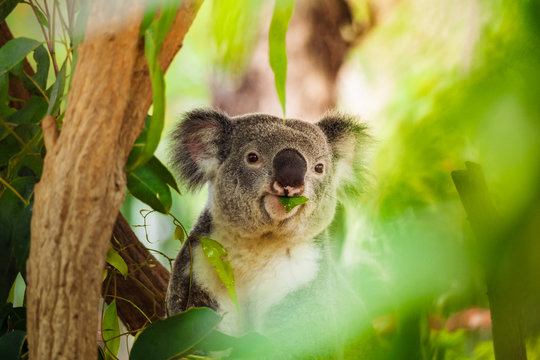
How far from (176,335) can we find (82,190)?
365 millimetres

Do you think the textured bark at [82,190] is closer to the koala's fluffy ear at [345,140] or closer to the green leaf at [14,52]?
the green leaf at [14,52]

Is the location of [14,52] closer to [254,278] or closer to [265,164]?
[265,164]

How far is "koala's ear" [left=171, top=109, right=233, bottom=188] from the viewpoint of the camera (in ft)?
4.59

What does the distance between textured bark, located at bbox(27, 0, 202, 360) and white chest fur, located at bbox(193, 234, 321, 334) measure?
0.58m

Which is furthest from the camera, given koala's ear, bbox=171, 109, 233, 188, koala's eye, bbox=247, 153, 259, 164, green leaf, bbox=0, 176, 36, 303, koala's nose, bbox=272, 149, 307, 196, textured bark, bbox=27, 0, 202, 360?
koala's ear, bbox=171, 109, 233, 188

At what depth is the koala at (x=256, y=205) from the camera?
1.26 meters

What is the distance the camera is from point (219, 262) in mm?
1190

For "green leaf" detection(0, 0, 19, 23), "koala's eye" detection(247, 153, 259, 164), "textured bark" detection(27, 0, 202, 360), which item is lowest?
"textured bark" detection(27, 0, 202, 360)

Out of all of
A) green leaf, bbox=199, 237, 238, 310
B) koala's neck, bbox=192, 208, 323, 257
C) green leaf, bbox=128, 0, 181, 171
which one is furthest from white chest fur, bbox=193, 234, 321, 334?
green leaf, bbox=128, 0, 181, 171

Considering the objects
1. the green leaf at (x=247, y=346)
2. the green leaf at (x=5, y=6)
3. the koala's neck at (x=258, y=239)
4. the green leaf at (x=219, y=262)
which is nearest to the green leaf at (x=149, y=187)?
the green leaf at (x=219, y=262)

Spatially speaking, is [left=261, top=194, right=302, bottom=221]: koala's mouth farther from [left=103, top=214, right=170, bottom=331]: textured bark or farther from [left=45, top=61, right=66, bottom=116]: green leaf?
[left=103, top=214, right=170, bottom=331]: textured bark

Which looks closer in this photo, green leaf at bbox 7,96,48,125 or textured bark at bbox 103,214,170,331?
green leaf at bbox 7,96,48,125

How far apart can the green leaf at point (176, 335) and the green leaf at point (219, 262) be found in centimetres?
21

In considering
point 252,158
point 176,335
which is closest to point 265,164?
point 252,158
